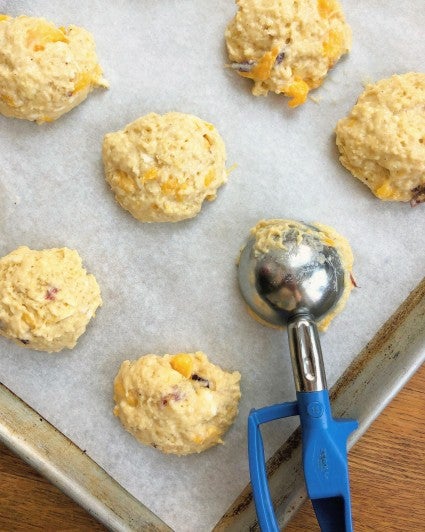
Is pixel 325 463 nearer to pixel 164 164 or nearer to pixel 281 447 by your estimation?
pixel 281 447

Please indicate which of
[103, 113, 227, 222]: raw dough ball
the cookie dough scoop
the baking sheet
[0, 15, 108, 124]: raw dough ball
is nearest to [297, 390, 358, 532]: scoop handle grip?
the cookie dough scoop

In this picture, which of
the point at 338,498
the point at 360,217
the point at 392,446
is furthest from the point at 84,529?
the point at 360,217

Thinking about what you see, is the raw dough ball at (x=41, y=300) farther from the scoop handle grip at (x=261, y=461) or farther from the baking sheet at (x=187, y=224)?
the scoop handle grip at (x=261, y=461)

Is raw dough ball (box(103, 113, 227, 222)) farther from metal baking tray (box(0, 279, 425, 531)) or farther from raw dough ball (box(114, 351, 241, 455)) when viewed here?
metal baking tray (box(0, 279, 425, 531))

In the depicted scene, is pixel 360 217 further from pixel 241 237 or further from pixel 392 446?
pixel 392 446

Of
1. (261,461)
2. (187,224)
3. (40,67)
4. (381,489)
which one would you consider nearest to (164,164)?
(187,224)

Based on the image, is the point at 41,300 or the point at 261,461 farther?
the point at 41,300
